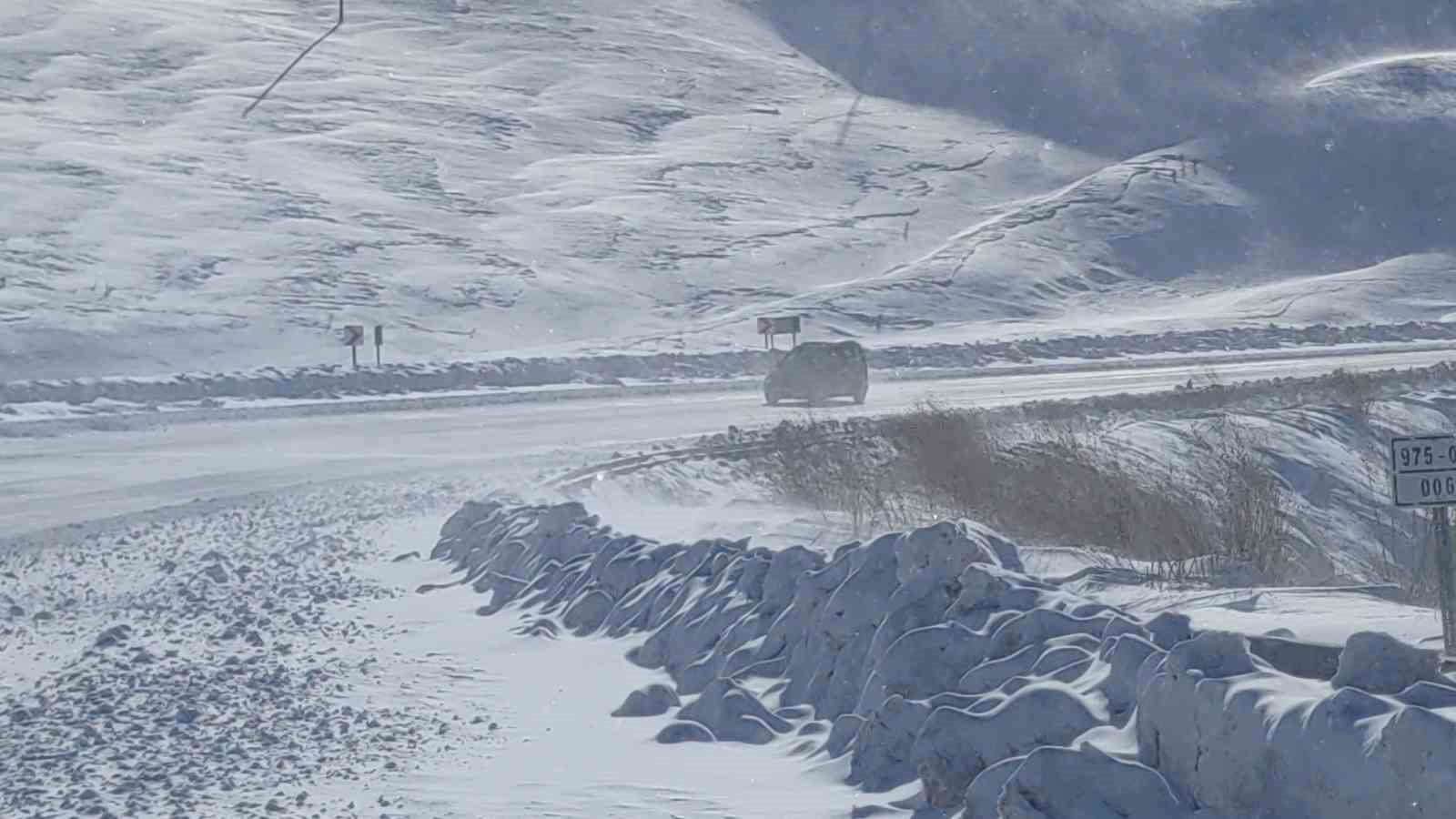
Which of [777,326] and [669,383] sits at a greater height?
[777,326]

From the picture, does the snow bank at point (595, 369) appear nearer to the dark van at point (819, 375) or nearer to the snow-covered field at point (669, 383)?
the snow-covered field at point (669, 383)

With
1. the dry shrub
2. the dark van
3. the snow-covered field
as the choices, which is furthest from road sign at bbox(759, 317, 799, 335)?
the dry shrub

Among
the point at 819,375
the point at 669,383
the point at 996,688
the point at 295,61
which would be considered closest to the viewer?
the point at 996,688

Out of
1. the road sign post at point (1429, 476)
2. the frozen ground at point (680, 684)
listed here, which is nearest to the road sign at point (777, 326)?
the frozen ground at point (680, 684)

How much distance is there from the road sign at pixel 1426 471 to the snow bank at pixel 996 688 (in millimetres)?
1258

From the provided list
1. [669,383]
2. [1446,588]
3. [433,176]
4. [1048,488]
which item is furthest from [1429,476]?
[433,176]

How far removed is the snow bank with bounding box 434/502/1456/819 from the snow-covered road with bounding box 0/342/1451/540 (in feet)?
29.5

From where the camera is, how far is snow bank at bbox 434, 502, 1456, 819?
6117 mm

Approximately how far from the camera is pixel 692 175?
84.2 meters

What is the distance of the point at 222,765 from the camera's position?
8.23 meters

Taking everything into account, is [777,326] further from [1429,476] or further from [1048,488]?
[1429,476]

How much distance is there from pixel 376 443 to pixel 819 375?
10382mm

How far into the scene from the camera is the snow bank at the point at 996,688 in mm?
6117

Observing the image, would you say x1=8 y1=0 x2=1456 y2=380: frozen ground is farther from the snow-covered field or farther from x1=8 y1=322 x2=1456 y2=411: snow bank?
x1=8 y1=322 x2=1456 y2=411: snow bank
